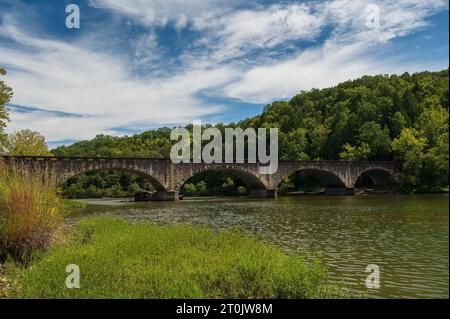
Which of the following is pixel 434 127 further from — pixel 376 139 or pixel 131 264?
pixel 131 264

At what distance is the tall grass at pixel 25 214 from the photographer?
551 inches

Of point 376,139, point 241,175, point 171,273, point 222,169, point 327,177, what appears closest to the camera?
point 171,273

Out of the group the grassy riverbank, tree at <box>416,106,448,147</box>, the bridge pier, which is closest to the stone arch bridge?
the bridge pier

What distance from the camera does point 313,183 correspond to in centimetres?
10444

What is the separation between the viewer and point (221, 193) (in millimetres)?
110625

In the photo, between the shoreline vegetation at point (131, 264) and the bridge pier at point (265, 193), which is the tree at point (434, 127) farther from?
the shoreline vegetation at point (131, 264)

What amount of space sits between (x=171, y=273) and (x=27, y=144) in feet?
202

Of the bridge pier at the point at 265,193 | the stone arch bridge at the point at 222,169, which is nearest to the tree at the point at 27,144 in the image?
the stone arch bridge at the point at 222,169

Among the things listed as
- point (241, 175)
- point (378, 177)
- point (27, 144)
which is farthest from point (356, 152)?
point (27, 144)

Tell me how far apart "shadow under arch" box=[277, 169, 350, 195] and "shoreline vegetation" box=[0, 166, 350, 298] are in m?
70.7

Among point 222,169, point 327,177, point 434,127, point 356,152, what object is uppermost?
point 434,127

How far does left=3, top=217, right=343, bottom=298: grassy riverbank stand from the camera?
34.9 feet
